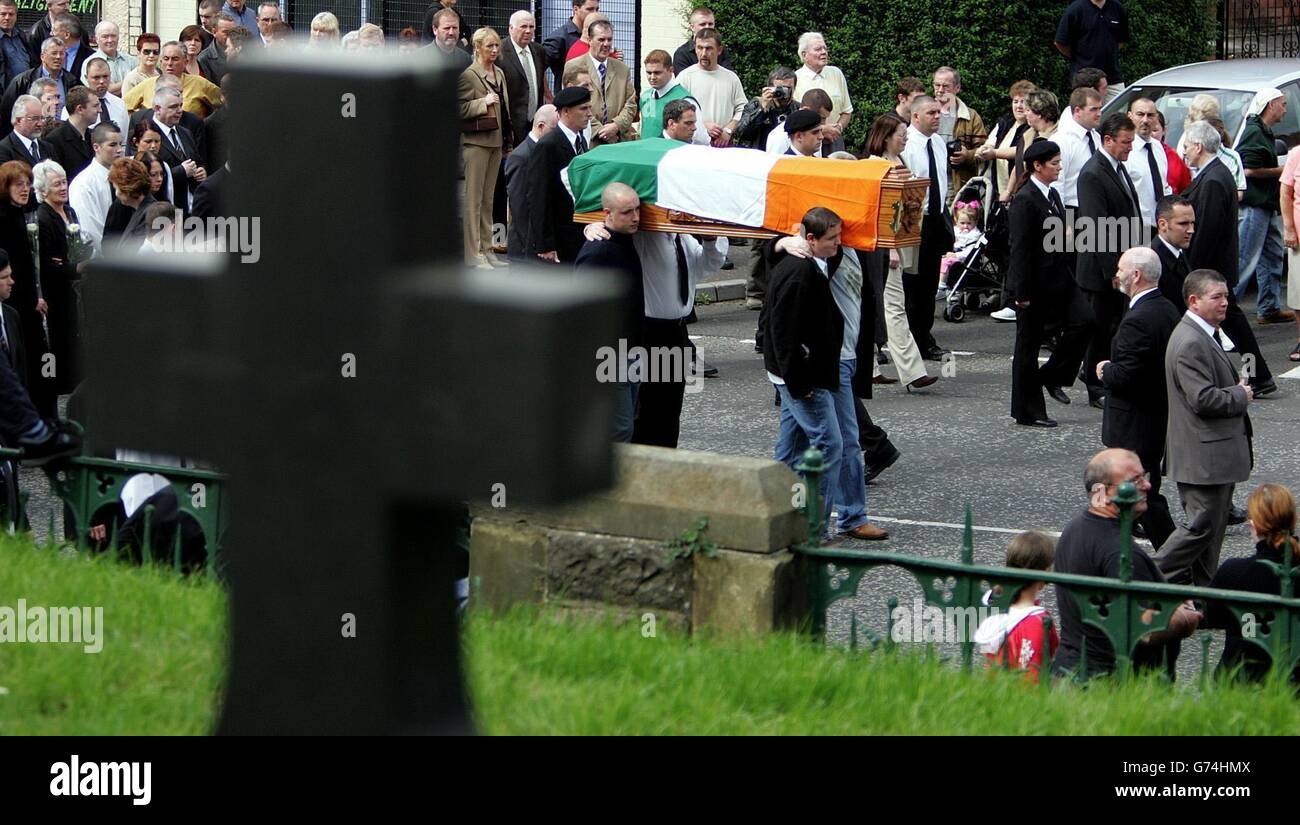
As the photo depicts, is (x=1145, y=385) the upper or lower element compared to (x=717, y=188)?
lower

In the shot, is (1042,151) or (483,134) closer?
(1042,151)

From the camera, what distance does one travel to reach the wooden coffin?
11.5 meters

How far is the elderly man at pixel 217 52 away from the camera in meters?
17.9

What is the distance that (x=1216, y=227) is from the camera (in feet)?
45.3

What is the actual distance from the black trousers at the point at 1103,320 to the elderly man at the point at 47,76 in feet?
29.3

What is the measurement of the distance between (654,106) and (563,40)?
3536 millimetres

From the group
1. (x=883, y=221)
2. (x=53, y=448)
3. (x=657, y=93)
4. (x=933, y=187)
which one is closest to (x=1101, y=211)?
(x=933, y=187)

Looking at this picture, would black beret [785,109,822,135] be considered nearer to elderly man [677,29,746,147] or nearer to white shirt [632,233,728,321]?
white shirt [632,233,728,321]

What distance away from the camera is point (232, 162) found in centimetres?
335

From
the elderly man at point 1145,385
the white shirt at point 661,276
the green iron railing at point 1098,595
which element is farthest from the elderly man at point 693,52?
the green iron railing at point 1098,595

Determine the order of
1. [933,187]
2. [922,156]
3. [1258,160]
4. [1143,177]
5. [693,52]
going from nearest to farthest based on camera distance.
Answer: [1143,177], [922,156], [933,187], [1258,160], [693,52]

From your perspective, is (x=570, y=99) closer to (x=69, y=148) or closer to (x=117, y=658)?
(x=69, y=148)
